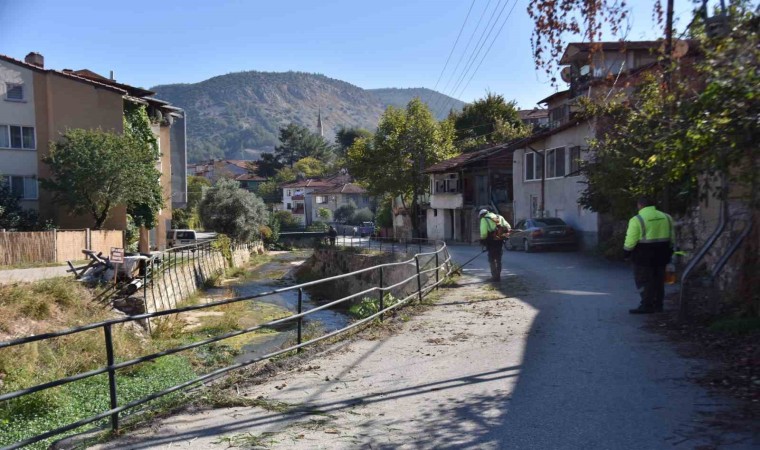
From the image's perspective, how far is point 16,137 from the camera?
30641 millimetres

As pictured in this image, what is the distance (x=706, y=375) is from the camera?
6312 mm

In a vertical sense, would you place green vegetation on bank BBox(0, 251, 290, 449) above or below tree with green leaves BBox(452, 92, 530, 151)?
below

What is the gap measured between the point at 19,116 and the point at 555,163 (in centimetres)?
2639

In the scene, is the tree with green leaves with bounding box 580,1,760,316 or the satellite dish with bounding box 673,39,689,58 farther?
the satellite dish with bounding box 673,39,689,58

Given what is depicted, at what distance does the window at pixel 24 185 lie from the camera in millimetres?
30062

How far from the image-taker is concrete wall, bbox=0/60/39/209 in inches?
1192

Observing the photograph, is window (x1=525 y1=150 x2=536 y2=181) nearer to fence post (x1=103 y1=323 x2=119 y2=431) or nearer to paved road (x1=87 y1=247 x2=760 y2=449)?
paved road (x1=87 y1=247 x2=760 y2=449)

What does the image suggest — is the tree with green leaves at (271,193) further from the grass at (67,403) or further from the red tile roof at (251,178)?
the grass at (67,403)

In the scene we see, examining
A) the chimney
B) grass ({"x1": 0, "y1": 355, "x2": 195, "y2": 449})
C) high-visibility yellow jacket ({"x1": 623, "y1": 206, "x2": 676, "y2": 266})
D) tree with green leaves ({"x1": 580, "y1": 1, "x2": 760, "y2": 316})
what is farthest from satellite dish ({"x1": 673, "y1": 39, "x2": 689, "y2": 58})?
the chimney

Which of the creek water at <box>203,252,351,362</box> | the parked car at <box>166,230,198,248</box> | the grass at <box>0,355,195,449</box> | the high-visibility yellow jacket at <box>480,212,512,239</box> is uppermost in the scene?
the high-visibility yellow jacket at <box>480,212,512,239</box>

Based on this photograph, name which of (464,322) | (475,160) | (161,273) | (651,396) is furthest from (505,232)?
(475,160)

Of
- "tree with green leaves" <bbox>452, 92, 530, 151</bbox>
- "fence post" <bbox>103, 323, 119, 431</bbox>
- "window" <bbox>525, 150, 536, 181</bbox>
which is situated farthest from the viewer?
"tree with green leaves" <bbox>452, 92, 530, 151</bbox>

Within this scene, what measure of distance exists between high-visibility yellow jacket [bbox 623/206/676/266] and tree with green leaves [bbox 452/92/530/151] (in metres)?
47.6

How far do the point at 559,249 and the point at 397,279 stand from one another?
6.93m
